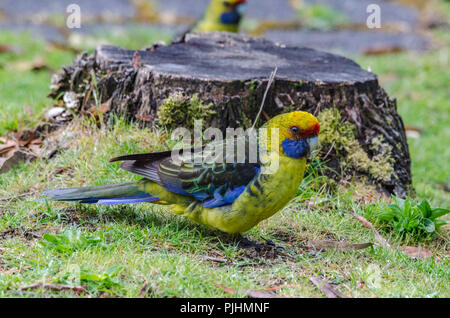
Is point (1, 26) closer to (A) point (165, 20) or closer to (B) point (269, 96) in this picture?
(A) point (165, 20)

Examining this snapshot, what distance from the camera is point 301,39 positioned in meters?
8.38

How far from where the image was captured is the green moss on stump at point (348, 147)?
384 centimetres

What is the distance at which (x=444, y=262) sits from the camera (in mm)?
2943

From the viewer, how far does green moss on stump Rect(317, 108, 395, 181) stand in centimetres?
384

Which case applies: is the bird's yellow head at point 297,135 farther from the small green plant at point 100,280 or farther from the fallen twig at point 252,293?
the small green plant at point 100,280

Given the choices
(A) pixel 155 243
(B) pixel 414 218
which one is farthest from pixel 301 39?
(A) pixel 155 243

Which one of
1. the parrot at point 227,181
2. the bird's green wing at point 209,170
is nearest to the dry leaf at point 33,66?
the parrot at point 227,181

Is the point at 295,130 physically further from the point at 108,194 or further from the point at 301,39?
the point at 301,39

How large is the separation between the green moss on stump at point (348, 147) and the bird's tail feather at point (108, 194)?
53.9 inches

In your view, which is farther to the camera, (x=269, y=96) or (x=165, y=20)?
(x=165, y=20)

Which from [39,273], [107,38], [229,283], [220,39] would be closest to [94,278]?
[39,273]

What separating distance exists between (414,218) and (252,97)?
126 centimetres

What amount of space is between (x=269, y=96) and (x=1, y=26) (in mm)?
5380

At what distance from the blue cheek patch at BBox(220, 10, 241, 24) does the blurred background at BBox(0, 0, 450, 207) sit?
918 mm
